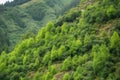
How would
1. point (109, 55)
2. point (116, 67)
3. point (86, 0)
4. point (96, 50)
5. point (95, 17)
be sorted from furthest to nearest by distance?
point (86, 0), point (95, 17), point (96, 50), point (109, 55), point (116, 67)

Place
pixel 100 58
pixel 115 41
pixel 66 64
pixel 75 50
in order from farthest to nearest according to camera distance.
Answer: pixel 75 50 → pixel 66 64 → pixel 115 41 → pixel 100 58

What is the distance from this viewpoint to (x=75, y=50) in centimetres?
8500

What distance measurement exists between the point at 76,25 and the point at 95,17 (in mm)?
6581

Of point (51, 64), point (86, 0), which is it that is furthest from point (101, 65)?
point (86, 0)

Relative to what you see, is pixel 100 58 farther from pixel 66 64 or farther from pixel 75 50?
pixel 75 50

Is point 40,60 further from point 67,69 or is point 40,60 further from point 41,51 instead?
point 67,69

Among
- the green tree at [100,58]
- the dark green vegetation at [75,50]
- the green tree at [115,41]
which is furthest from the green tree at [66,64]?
the green tree at [115,41]

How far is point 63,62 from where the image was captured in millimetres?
81000

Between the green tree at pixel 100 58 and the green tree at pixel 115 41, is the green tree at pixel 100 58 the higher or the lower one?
the lower one

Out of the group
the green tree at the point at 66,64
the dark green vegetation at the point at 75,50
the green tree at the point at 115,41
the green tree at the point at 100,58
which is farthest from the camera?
the green tree at the point at 66,64

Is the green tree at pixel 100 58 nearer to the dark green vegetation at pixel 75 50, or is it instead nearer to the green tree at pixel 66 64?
the dark green vegetation at pixel 75 50

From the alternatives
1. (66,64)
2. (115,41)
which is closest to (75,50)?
(66,64)

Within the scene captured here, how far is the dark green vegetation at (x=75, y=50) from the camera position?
6938 centimetres

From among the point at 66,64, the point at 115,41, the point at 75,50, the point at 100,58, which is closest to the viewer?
the point at 100,58
